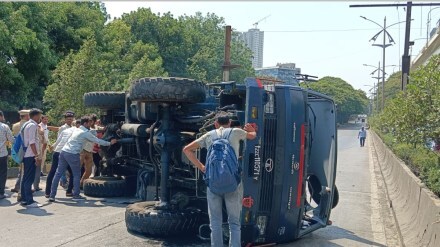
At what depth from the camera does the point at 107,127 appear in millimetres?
9977

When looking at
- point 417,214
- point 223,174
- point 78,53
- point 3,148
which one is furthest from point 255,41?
point 223,174

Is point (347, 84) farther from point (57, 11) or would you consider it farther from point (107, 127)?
point (107, 127)

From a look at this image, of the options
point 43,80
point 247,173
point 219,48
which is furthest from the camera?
point 219,48

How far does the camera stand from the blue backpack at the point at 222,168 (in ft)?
17.8

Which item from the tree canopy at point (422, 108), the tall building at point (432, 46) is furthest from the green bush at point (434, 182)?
the tall building at point (432, 46)

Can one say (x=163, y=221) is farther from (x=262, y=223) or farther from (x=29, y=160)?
(x=29, y=160)

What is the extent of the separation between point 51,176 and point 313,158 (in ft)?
17.0

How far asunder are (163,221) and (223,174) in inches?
64.6

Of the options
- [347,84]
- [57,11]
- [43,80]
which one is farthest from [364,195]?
[347,84]

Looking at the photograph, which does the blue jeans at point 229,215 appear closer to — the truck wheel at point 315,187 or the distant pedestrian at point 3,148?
the truck wheel at point 315,187

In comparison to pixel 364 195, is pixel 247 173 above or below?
Result: above

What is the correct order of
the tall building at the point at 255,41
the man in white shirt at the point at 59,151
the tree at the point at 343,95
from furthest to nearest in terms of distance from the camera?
the tree at the point at 343,95
the tall building at the point at 255,41
the man in white shirt at the point at 59,151

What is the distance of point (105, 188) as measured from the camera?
32.1 ft

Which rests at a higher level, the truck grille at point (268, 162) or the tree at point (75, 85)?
the tree at point (75, 85)
